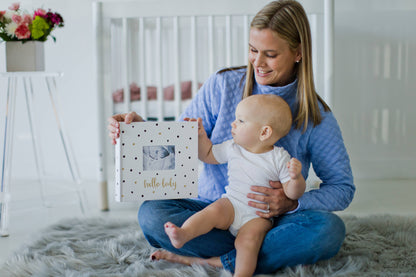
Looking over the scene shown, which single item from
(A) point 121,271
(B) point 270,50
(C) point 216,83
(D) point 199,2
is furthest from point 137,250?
(D) point 199,2

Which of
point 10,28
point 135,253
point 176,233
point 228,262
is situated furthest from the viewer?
point 10,28

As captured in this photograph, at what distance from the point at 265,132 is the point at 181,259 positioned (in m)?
0.41

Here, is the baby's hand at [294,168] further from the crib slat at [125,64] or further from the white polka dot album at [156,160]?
the crib slat at [125,64]

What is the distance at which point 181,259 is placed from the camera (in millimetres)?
1271

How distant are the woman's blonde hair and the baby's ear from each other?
0.14m

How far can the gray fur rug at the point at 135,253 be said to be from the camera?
46.9 inches

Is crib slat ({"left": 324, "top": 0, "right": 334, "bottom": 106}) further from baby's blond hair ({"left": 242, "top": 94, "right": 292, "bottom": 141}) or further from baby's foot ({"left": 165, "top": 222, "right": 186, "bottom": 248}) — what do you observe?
baby's foot ({"left": 165, "top": 222, "right": 186, "bottom": 248})

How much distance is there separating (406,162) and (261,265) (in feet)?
5.47

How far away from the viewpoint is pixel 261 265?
119cm

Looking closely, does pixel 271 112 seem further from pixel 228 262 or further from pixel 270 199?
→ pixel 228 262

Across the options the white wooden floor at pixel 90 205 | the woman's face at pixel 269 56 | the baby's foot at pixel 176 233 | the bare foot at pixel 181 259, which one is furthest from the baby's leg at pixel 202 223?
the white wooden floor at pixel 90 205

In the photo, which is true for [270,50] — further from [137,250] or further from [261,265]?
[137,250]

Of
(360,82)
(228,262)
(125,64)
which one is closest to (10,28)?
(125,64)

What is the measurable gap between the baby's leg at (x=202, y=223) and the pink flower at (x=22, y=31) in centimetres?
113
